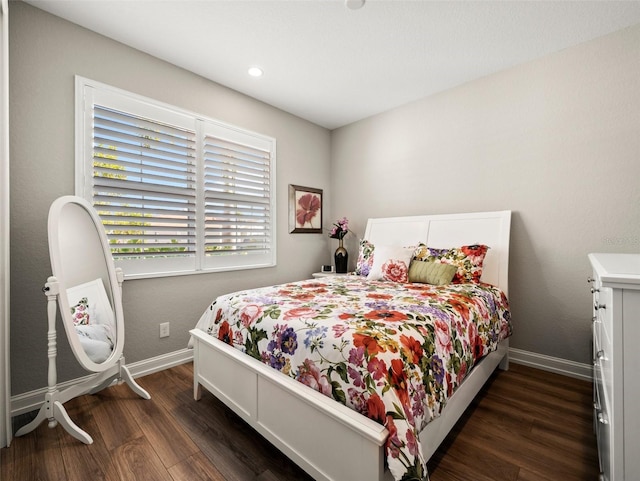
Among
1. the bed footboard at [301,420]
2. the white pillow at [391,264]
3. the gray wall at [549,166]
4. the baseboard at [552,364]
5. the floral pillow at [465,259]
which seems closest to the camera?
the bed footboard at [301,420]

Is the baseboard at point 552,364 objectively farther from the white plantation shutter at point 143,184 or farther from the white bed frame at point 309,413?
the white plantation shutter at point 143,184

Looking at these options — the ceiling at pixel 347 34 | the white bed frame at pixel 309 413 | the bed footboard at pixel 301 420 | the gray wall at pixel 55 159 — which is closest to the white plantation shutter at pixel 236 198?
the gray wall at pixel 55 159

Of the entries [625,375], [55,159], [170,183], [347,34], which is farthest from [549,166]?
[55,159]

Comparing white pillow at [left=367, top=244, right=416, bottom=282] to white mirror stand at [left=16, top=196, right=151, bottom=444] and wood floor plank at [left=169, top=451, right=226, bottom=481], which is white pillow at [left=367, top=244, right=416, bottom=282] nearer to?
wood floor plank at [left=169, top=451, right=226, bottom=481]

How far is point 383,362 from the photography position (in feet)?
3.67

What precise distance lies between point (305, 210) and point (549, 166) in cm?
249

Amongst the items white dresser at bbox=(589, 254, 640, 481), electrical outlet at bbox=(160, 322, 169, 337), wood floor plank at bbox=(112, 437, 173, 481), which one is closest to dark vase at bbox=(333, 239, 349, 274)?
electrical outlet at bbox=(160, 322, 169, 337)

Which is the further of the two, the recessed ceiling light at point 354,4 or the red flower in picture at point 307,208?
the red flower in picture at point 307,208

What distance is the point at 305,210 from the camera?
3.77m

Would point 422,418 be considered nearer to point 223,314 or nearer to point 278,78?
point 223,314

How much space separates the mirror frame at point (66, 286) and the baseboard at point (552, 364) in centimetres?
319

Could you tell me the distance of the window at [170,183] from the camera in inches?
86.7

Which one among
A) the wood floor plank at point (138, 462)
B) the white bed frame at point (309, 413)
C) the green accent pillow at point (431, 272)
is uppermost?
the green accent pillow at point (431, 272)

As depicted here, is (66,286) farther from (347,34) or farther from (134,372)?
(347,34)
